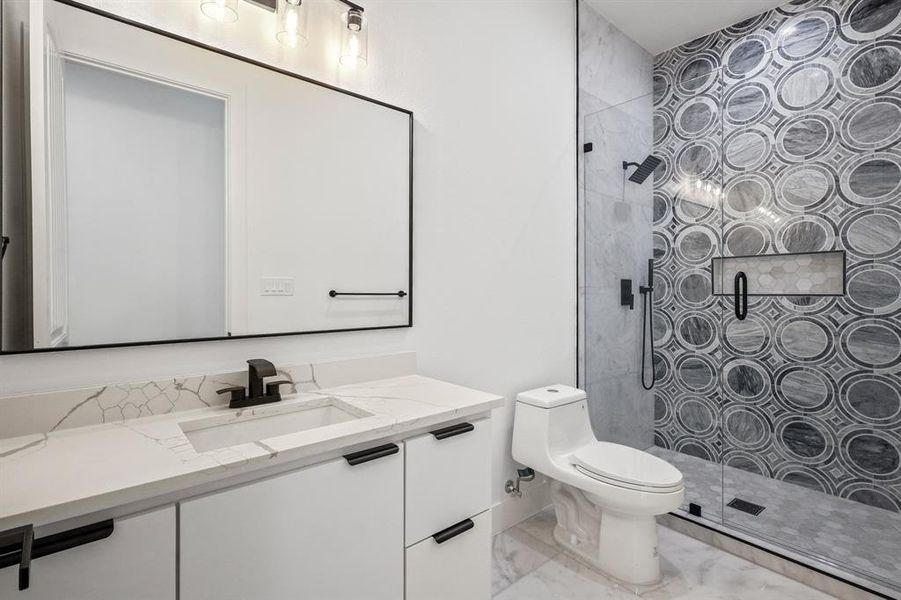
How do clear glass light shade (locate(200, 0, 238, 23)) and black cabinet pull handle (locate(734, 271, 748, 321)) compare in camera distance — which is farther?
black cabinet pull handle (locate(734, 271, 748, 321))

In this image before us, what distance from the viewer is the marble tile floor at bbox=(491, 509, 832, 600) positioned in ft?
5.77

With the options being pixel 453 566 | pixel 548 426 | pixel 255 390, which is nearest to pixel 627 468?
pixel 548 426

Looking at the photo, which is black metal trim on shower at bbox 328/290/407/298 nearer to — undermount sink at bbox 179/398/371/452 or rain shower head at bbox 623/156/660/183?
undermount sink at bbox 179/398/371/452

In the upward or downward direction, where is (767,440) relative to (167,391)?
downward

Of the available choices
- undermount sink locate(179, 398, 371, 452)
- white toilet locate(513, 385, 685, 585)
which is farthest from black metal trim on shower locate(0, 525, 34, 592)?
white toilet locate(513, 385, 685, 585)

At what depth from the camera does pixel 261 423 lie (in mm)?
1277

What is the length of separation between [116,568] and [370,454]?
0.50 meters

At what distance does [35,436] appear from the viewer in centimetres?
102

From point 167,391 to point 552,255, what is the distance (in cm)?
187

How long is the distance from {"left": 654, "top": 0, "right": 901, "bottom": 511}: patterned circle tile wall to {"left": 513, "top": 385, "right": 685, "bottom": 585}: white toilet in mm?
1158

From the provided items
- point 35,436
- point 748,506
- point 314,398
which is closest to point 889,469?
point 748,506

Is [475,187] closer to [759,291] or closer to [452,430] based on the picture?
[452,430]

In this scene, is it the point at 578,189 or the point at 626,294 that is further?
the point at 626,294

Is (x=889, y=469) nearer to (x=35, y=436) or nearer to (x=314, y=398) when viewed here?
(x=314, y=398)
